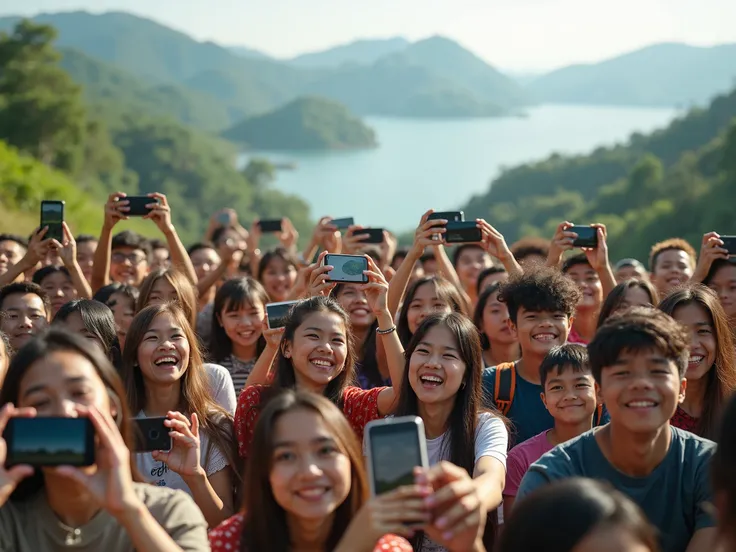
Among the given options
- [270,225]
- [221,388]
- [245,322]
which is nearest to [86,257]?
[270,225]

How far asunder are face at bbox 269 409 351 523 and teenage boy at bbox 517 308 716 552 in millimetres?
702

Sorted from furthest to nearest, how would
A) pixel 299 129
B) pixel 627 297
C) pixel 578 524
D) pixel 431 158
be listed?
1. pixel 431 158
2. pixel 299 129
3. pixel 627 297
4. pixel 578 524

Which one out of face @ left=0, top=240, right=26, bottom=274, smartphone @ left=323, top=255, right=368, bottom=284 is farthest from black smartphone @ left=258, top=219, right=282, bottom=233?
smartphone @ left=323, top=255, right=368, bottom=284

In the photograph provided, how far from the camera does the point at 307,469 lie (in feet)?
9.64

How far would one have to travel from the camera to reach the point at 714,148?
47.4m

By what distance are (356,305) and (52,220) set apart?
2.23 meters

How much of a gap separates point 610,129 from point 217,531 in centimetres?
15367

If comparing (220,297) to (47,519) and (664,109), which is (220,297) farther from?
(664,109)

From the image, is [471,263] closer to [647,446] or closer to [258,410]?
[258,410]

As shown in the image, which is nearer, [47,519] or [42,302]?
[47,519]

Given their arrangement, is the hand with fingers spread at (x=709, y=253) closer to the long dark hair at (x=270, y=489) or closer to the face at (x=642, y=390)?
the face at (x=642, y=390)

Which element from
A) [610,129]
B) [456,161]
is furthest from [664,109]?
[456,161]

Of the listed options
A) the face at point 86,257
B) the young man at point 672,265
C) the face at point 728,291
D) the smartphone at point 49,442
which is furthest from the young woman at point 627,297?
the face at point 86,257

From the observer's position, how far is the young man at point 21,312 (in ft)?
17.9
